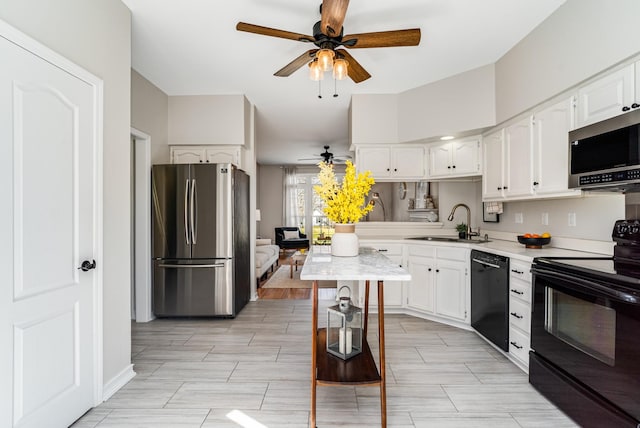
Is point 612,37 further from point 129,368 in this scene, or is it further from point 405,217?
point 129,368

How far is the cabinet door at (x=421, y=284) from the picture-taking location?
3656 millimetres

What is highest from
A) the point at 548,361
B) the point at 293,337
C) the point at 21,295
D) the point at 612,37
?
the point at 612,37

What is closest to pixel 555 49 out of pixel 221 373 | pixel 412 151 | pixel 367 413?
pixel 412 151

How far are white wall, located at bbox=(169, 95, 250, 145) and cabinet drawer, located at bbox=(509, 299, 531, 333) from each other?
345 cm

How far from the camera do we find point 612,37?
1.94 meters

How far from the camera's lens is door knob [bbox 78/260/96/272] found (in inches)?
76.5

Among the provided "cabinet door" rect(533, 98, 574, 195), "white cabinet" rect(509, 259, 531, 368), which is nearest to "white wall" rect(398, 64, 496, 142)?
"cabinet door" rect(533, 98, 574, 195)

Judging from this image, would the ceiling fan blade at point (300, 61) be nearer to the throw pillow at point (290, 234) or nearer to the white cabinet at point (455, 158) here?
the white cabinet at point (455, 158)

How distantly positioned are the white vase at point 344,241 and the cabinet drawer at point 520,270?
132 centimetres

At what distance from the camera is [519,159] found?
9.55 feet

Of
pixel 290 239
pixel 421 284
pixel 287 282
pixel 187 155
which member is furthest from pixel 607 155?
pixel 290 239

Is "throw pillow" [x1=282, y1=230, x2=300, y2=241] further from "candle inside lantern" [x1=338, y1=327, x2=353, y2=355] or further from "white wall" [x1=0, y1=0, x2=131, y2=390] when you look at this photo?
"candle inside lantern" [x1=338, y1=327, x2=353, y2=355]

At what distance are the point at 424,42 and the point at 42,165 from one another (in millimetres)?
2945

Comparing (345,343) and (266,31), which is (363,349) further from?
(266,31)
